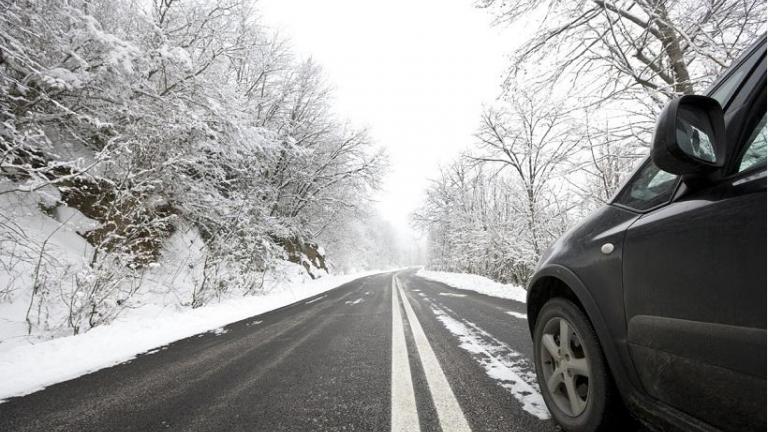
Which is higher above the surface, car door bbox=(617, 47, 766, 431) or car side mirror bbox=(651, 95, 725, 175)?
car side mirror bbox=(651, 95, 725, 175)

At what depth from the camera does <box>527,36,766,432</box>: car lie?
95 centimetres

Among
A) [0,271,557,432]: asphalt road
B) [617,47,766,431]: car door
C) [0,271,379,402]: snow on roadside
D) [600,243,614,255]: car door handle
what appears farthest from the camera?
[0,271,379,402]: snow on roadside

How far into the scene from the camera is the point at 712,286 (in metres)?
1.03

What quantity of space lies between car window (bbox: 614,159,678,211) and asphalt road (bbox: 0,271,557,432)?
1282 millimetres

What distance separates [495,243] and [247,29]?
1358 centimetres

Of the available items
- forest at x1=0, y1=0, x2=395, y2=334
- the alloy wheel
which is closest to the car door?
the alloy wheel

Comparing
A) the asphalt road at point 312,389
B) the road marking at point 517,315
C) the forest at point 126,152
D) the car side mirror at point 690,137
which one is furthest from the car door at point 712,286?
the forest at point 126,152

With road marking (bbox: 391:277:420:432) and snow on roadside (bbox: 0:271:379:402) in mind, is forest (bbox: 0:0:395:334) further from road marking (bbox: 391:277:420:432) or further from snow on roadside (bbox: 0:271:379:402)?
road marking (bbox: 391:277:420:432)

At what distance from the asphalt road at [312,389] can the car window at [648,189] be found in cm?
128

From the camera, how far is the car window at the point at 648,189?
1422 mm

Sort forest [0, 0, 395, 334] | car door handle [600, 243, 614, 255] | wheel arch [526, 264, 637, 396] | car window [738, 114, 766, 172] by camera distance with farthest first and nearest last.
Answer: forest [0, 0, 395, 334], car door handle [600, 243, 614, 255], wheel arch [526, 264, 637, 396], car window [738, 114, 766, 172]

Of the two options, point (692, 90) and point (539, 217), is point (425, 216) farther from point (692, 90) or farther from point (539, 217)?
point (692, 90)

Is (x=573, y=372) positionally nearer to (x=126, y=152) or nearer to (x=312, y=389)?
(x=312, y=389)

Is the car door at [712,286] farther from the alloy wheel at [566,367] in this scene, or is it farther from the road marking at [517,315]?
the road marking at [517,315]
